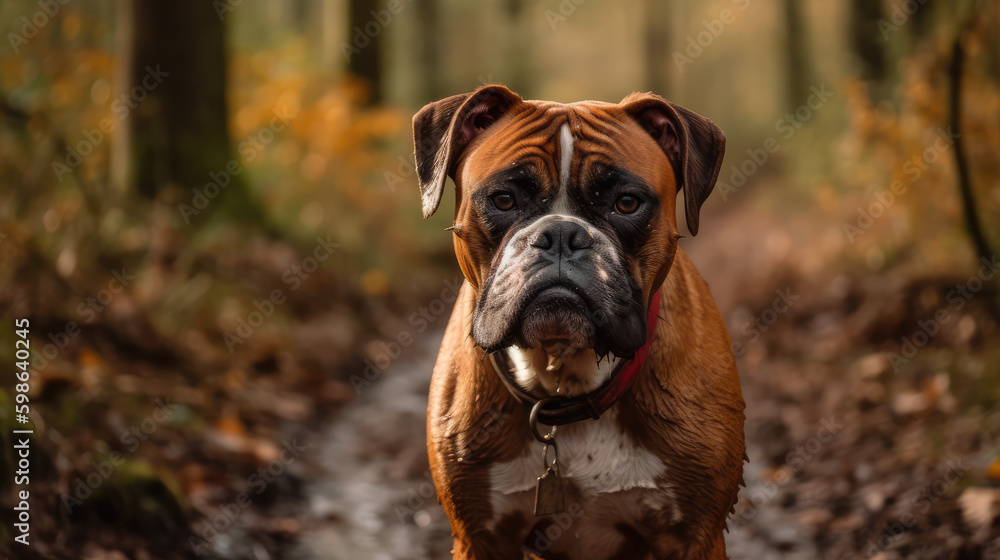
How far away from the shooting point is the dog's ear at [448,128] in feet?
9.70

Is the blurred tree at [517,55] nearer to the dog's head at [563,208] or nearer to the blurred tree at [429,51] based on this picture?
the blurred tree at [429,51]

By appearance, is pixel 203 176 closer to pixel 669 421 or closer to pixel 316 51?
pixel 316 51

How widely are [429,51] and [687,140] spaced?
40.7 feet

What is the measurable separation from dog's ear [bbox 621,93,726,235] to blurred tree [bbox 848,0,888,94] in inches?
271

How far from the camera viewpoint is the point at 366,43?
11.8 metres

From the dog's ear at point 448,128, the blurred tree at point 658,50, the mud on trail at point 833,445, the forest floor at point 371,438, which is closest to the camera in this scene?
the dog's ear at point 448,128

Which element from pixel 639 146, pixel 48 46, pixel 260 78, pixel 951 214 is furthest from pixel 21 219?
pixel 951 214

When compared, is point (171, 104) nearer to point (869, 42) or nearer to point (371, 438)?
point (371, 438)

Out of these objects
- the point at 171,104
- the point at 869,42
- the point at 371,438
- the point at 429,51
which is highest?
the point at 869,42

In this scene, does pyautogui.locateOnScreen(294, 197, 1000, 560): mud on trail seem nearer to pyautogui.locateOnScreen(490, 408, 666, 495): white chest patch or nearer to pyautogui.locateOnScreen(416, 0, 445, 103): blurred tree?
pyautogui.locateOnScreen(490, 408, 666, 495): white chest patch

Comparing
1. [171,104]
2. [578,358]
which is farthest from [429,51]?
[578,358]

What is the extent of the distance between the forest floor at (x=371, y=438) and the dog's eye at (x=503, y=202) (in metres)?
2.38

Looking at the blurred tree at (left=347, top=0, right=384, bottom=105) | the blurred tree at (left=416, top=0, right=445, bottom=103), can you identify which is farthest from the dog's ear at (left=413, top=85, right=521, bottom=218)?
the blurred tree at (left=416, top=0, right=445, bottom=103)

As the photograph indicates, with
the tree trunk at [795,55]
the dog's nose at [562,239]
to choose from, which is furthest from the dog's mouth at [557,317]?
the tree trunk at [795,55]
